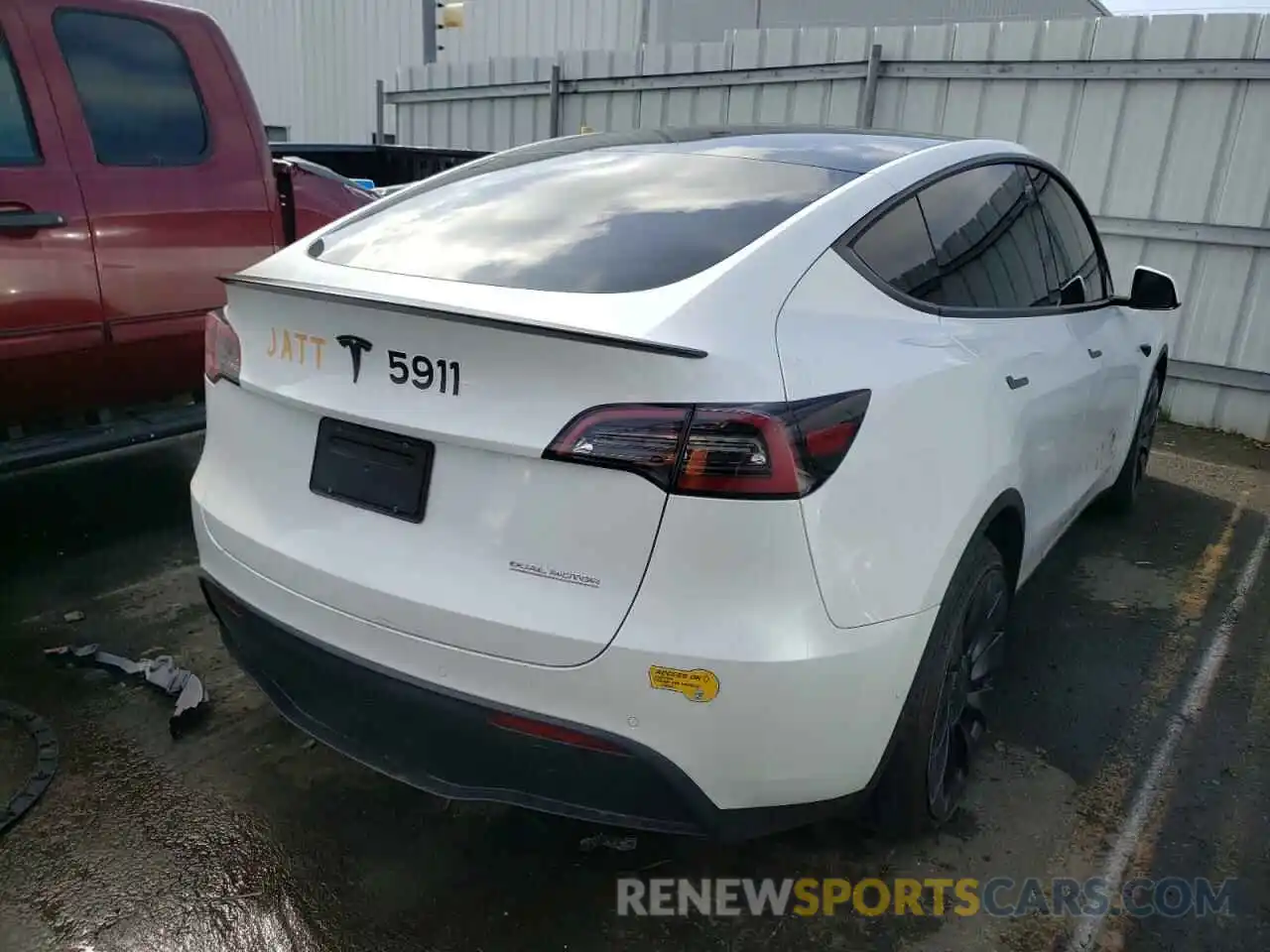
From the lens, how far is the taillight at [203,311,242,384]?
231 centimetres

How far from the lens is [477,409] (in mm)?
1817

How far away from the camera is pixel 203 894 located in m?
2.22

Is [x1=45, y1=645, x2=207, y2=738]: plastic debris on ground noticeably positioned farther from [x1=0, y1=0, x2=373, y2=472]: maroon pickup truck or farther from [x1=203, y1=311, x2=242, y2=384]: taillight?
[x1=203, y1=311, x2=242, y2=384]: taillight

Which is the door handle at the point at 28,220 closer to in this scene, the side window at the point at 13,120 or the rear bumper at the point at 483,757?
the side window at the point at 13,120

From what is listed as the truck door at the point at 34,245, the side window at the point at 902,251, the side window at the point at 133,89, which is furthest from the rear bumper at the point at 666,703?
the side window at the point at 133,89

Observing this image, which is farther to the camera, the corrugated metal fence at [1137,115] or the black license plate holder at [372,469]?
the corrugated metal fence at [1137,115]

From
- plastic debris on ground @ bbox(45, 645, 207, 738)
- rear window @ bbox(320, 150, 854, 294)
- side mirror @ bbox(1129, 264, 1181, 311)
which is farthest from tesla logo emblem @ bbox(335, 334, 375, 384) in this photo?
side mirror @ bbox(1129, 264, 1181, 311)

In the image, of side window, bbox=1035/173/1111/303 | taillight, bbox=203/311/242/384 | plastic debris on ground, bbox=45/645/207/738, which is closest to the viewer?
taillight, bbox=203/311/242/384

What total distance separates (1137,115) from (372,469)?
20.8ft

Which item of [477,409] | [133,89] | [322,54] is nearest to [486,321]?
[477,409]

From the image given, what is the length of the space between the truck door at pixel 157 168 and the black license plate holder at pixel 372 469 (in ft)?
7.23

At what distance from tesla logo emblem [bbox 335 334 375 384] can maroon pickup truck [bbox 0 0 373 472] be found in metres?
2.13

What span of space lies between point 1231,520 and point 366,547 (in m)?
4.72

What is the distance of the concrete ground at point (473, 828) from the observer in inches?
85.4
